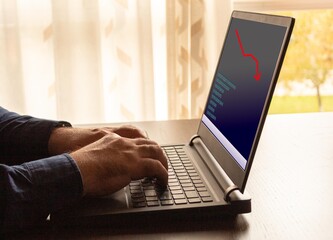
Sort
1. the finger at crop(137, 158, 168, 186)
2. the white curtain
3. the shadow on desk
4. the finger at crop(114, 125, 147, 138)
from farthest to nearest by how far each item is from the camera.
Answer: the white curtain, the finger at crop(114, 125, 147, 138), the finger at crop(137, 158, 168, 186), the shadow on desk

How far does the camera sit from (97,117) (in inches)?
95.7

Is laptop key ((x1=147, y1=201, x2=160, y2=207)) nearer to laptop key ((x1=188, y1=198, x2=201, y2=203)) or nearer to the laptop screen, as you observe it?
laptop key ((x1=188, y1=198, x2=201, y2=203))

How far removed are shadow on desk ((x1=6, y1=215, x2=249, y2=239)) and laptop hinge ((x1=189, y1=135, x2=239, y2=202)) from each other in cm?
6

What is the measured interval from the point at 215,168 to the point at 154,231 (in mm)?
261

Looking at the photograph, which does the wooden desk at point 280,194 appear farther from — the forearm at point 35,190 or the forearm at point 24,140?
the forearm at point 24,140

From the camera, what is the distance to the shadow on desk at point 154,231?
812mm

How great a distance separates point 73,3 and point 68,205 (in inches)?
62.5

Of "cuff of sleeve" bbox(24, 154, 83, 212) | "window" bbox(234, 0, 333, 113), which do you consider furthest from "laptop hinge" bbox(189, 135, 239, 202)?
"window" bbox(234, 0, 333, 113)

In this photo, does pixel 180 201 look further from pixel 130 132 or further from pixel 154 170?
pixel 130 132

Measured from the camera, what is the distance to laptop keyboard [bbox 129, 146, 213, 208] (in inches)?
35.1

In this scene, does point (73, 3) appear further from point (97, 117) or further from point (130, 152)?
point (130, 152)

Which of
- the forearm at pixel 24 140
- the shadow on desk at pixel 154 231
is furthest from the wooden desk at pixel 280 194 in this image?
the forearm at pixel 24 140

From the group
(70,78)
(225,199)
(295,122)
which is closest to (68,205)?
(225,199)

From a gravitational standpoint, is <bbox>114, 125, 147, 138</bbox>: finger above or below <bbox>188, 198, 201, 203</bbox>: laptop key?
above
